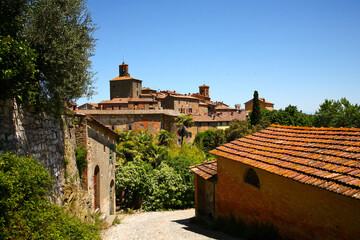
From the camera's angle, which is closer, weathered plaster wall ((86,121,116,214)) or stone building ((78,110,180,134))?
weathered plaster wall ((86,121,116,214))

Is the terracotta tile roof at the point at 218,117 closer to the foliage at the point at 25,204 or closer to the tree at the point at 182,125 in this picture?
the tree at the point at 182,125

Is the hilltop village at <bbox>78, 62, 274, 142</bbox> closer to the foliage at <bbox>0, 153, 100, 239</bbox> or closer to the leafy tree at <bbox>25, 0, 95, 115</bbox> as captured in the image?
the leafy tree at <bbox>25, 0, 95, 115</bbox>

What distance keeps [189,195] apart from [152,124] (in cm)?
2819

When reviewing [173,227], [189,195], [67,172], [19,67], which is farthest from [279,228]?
[189,195]

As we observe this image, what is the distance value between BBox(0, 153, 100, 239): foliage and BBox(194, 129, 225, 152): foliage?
4265 centimetres

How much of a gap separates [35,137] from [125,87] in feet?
257

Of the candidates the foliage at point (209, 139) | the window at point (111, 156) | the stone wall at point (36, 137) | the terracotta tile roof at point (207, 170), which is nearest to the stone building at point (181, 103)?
the foliage at point (209, 139)

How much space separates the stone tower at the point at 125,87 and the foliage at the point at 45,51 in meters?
74.5

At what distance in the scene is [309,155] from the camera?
8.78 m

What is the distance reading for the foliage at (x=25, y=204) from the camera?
4.79 m

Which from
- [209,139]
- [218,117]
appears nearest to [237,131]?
[209,139]

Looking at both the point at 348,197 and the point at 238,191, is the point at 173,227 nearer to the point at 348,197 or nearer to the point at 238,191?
the point at 238,191

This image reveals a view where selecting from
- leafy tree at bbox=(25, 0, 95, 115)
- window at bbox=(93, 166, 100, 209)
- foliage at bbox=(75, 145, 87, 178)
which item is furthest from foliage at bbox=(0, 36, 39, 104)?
window at bbox=(93, 166, 100, 209)

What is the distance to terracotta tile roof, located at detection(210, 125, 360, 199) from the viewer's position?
6.84 meters
